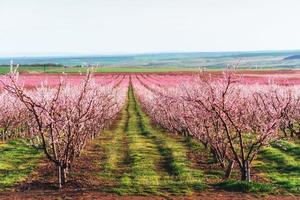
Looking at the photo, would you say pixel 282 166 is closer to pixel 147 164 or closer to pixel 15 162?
pixel 147 164

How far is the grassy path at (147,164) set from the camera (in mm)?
17125

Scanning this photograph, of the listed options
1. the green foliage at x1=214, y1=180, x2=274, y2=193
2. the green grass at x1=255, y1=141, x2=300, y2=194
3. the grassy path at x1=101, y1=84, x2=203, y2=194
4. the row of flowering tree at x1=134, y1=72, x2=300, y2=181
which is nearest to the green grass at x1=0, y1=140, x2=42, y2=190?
the grassy path at x1=101, y1=84, x2=203, y2=194

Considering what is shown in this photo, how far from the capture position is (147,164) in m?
21.8

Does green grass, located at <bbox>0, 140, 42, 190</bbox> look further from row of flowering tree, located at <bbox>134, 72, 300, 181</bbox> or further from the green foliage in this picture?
the green foliage

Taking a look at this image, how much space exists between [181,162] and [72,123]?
6421 millimetres

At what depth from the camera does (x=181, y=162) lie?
73.0 feet

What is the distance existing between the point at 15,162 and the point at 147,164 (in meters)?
5.96

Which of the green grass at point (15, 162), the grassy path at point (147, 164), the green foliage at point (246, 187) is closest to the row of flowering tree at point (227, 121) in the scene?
the green foliage at point (246, 187)

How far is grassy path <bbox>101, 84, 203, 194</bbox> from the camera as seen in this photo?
17125 mm

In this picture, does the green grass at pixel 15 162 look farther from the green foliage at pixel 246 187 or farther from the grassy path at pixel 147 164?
the green foliage at pixel 246 187

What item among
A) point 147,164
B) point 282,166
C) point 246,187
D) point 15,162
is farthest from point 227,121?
point 15,162

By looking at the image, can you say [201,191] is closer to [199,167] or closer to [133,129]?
[199,167]

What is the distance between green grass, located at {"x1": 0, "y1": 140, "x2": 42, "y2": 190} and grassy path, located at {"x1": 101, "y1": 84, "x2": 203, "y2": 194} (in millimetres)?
3232

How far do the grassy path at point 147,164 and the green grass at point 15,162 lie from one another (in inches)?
127
